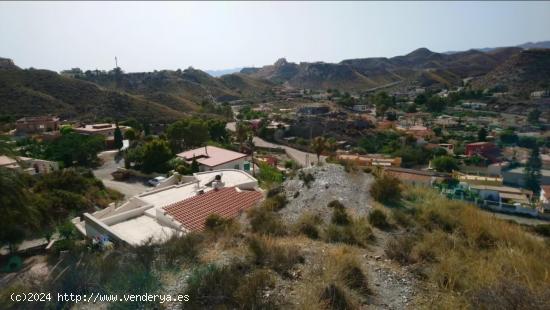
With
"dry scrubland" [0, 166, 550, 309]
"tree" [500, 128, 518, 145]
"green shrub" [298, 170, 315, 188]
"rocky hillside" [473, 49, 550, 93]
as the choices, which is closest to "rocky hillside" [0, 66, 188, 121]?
"green shrub" [298, 170, 315, 188]

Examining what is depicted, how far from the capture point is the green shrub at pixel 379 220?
8.48 m

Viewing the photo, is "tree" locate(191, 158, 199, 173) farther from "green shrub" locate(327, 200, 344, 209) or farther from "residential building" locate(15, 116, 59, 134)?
"residential building" locate(15, 116, 59, 134)

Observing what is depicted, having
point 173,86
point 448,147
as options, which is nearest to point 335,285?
point 448,147

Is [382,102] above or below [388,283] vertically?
above

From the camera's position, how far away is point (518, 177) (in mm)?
30891

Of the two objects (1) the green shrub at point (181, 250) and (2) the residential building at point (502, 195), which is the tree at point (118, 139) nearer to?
(1) the green shrub at point (181, 250)

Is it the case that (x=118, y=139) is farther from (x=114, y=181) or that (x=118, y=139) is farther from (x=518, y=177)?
(x=518, y=177)

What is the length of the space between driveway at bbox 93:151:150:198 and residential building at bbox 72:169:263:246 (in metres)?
8.82

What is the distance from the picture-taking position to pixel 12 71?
58.0m

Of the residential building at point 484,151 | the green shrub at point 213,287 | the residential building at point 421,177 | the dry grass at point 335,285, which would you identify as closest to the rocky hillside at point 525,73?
the residential building at point 484,151

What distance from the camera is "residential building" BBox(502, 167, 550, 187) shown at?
98.4 feet

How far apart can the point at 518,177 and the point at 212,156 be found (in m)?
27.1

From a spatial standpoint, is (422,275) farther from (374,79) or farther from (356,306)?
(374,79)

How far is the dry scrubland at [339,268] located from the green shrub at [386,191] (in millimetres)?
1718
